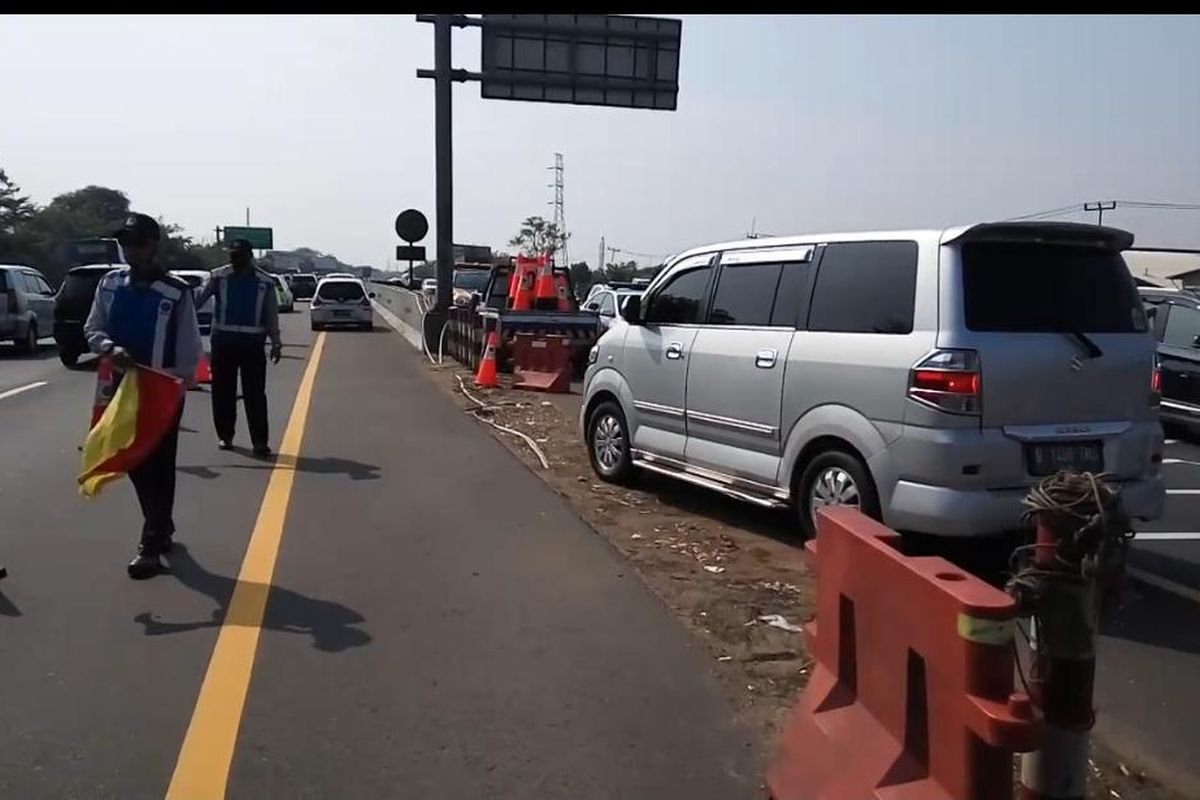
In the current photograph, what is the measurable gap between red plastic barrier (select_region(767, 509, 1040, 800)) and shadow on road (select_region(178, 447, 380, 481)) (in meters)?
6.15

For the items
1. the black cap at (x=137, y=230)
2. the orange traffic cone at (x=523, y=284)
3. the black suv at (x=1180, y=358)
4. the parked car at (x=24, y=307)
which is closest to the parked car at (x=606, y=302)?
the orange traffic cone at (x=523, y=284)

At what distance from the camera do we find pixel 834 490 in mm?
6570

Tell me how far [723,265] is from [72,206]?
80.8 metres

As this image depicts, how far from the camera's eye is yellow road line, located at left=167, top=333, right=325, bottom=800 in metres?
3.76

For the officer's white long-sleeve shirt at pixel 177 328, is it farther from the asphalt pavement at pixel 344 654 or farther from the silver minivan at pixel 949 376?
the silver minivan at pixel 949 376

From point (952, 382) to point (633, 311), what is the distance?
3467 millimetres

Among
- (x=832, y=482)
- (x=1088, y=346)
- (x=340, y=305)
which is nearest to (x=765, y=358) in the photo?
(x=832, y=482)

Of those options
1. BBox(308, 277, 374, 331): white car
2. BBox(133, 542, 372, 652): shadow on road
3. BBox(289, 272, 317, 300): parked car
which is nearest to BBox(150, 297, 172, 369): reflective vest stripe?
BBox(133, 542, 372, 652): shadow on road

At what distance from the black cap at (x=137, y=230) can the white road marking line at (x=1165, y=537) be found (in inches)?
265

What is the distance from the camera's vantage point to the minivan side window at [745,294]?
746 cm

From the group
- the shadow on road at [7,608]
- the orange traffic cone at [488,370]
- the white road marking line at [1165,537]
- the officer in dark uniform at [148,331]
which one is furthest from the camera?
the orange traffic cone at [488,370]

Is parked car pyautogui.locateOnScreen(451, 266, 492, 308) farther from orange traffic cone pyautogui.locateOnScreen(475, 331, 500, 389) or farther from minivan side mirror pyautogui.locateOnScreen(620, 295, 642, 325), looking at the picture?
minivan side mirror pyautogui.locateOnScreen(620, 295, 642, 325)
